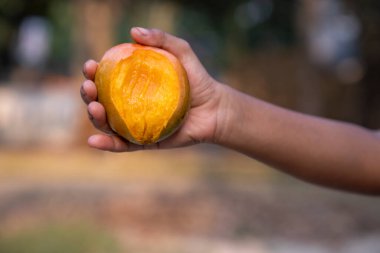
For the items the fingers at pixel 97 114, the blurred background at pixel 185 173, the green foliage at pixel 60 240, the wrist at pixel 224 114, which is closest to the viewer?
the fingers at pixel 97 114

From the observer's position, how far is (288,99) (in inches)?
499

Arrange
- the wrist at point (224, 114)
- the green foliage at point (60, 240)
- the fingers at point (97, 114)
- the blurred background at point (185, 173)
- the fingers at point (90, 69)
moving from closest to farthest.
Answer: the fingers at point (97, 114) → the fingers at point (90, 69) → the wrist at point (224, 114) → the green foliage at point (60, 240) → the blurred background at point (185, 173)

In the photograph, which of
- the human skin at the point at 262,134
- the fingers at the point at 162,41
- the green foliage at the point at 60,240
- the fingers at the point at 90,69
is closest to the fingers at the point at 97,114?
the human skin at the point at 262,134

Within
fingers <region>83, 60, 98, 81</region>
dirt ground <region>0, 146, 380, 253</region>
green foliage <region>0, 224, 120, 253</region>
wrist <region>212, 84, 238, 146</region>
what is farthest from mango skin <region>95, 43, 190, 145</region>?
dirt ground <region>0, 146, 380, 253</region>

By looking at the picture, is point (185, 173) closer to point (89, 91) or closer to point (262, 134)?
point (262, 134)

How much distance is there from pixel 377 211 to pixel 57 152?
18.9 ft

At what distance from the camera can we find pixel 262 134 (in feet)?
7.02

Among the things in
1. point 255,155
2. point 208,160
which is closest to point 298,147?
point 255,155

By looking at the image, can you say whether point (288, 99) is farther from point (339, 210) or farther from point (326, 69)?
point (339, 210)

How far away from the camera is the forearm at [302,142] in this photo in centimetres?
213

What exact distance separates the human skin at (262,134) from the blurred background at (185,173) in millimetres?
2821

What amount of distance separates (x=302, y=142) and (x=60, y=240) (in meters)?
3.02

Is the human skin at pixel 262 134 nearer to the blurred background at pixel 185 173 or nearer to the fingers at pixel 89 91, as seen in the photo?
the fingers at pixel 89 91

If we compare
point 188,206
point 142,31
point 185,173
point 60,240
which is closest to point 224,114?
point 142,31
